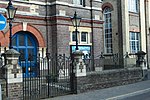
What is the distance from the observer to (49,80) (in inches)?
555

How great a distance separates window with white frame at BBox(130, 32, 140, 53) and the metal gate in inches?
586

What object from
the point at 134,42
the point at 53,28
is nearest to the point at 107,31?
the point at 134,42

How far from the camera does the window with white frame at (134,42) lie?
29.2 meters

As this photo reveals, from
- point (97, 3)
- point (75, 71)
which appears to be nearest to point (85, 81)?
point (75, 71)

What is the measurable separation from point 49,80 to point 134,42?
17.4 metres

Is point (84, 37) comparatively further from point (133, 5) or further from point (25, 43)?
point (133, 5)

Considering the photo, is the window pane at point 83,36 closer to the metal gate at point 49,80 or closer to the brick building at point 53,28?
the brick building at point 53,28

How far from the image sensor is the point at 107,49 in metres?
29.8

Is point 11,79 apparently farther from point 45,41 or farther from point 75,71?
point 45,41

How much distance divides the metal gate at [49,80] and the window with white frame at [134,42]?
14.9 m

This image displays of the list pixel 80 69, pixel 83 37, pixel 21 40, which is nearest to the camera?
pixel 80 69

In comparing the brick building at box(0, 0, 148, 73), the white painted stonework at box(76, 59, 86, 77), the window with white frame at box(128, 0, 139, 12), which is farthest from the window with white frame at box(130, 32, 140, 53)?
the white painted stonework at box(76, 59, 86, 77)

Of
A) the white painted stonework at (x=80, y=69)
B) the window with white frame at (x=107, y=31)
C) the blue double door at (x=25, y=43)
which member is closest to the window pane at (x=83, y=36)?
the blue double door at (x=25, y=43)

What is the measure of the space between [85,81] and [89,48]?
6496 mm
